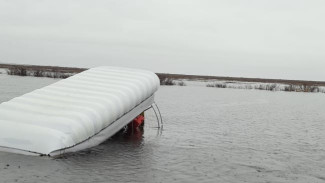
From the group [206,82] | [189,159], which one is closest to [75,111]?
[189,159]

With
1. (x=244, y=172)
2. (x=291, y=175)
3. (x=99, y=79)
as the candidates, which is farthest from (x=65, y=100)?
(x=291, y=175)

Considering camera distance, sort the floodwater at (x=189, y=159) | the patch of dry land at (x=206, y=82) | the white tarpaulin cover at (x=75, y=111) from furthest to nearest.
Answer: the patch of dry land at (x=206, y=82), the white tarpaulin cover at (x=75, y=111), the floodwater at (x=189, y=159)

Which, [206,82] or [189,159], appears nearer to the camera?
[189,159]

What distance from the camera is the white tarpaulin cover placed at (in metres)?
9.51

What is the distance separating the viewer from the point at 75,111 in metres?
10.5

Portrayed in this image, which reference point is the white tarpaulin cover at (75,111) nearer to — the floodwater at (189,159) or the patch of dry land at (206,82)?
the floodwater at (189,159)

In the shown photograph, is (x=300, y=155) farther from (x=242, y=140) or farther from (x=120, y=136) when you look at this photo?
(x=120, y=136)

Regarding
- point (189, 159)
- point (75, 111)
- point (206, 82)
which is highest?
point (75, 111)

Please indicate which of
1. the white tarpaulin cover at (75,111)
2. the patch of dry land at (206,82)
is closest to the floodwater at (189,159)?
the white tarpaulin cover at (75,111)

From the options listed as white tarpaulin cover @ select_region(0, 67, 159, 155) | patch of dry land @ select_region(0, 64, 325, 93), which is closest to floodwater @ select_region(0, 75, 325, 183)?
white tarpaulin cover @ select_region(0, 67, 159, 155)

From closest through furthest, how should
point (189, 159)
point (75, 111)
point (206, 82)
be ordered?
point (75, 111) → point (189, 159) → point (206, 82)

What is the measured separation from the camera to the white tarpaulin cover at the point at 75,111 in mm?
9508

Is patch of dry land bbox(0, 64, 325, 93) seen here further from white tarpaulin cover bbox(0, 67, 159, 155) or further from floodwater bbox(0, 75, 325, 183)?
white tarpaulin cover bbox(0, 67, 159, 155)

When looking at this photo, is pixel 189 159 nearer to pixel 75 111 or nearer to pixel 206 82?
pixel 75 111
